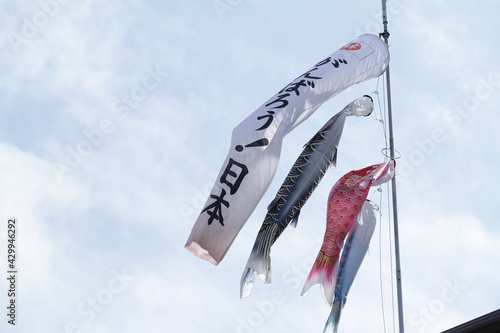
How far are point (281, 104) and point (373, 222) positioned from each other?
116 inches

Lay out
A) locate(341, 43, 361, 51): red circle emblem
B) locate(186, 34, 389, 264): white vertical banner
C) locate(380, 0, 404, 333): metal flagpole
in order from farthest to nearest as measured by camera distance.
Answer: locate(341, 43, 361, 51): red circle emblem, locate(380, 0, 404, 333): metal flagpole, locate(186, 34, 389, 264): white vertical banner

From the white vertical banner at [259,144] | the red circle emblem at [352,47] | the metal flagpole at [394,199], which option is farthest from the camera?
the red circle emblem at [352,47]

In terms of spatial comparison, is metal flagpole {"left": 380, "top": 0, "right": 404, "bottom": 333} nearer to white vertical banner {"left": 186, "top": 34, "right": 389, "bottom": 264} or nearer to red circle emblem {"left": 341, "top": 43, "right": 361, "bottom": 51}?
white vertical banner {"left": 186, "top": 34, "right": 389, "bottom": 264}

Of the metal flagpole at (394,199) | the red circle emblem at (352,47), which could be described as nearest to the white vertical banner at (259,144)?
the red circle emblem at (352,47)

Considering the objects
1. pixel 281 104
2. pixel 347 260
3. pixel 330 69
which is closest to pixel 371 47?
pixel 330 69

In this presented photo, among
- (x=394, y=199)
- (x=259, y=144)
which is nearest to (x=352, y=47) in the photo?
(x=394, y=199)

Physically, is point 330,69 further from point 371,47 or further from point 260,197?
point 260,197

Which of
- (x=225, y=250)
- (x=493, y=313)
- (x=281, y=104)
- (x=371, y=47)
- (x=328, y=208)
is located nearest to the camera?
(x=493, y=313)

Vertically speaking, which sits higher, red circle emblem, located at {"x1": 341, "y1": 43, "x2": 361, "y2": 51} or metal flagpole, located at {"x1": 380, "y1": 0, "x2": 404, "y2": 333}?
red circle emblem, located at {"x1": 341, "y1": 43, "x2": 361, "y2": 51}

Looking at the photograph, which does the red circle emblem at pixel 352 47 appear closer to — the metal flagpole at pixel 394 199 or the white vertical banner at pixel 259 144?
the white vertical banner at pixel 259 144

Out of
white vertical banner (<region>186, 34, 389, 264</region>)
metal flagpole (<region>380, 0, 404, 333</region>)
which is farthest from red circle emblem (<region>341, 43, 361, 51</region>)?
metal flagpole (<region>380, 0, 404, 333</region>)

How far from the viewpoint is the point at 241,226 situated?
11891mm

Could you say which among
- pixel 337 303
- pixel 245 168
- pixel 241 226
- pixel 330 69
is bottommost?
pixel 337 303

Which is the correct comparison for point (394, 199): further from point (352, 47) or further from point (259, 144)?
point (352, 47)
